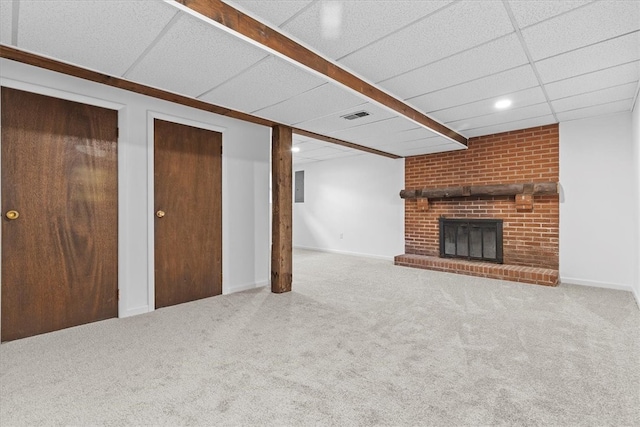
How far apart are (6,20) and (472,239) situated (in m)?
5.63

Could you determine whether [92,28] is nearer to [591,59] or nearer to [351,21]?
[351,21]

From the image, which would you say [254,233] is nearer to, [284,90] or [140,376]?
[284,90]

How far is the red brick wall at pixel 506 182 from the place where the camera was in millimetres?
4438

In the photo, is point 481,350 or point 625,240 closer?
point 481,350

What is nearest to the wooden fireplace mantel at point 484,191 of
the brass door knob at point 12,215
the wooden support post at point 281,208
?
the wooden support post at point 281,208

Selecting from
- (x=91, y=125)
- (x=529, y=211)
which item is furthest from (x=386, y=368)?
(x=529, y=211)

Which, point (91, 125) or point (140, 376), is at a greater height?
point (91, 125)

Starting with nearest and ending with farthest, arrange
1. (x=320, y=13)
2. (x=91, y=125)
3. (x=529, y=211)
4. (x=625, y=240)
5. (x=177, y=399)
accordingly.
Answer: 1. (x=177, y=399)
2. (x=320, y=13)
3. (x=91, y=125)
4. (x=625, y=240)
5. (x=529, y=211)

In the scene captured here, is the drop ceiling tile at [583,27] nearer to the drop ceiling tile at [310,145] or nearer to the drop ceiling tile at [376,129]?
the drop ceiling tile at [376,129]

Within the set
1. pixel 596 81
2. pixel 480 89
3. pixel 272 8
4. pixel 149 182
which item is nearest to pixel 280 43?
pixel 272 8

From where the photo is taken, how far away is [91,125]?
279cm

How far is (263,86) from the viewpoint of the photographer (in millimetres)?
2725

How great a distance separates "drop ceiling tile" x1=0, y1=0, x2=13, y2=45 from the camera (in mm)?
1664

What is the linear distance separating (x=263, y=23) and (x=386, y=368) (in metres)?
2.31
